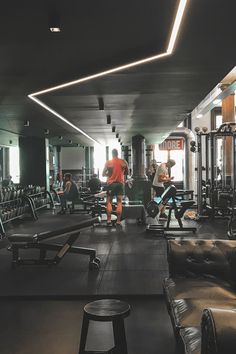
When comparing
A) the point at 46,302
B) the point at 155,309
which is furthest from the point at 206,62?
the point at 46,302

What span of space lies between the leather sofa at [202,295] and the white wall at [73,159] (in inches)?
609

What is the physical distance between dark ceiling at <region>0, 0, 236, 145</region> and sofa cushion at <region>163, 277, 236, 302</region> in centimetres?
195

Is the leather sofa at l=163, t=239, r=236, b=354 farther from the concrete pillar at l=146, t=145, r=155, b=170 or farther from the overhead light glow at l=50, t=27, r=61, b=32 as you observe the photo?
the concrete pillar at l=146, t=145, r=155, b=170

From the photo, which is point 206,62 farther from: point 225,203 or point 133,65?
point 225,203

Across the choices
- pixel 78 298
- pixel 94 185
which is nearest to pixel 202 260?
pixel 78 298

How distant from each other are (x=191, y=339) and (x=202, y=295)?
2.07 feet

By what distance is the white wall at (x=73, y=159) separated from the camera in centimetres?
1831

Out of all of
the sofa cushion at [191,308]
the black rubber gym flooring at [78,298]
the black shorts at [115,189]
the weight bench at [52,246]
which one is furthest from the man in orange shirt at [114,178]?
→ the sofa cushion at [191,308]

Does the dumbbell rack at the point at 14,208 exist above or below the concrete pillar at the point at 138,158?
below

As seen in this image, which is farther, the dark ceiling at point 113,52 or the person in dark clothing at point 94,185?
the person in dark clothing at point 94,185

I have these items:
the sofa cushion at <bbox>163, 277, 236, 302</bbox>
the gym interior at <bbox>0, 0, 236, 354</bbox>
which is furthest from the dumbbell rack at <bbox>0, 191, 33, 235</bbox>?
the sofa cushion at <bbox>163, 277, 236, 302</bbox>

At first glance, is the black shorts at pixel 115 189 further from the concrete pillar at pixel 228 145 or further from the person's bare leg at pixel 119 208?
the concrete pillar at pixel 228 145

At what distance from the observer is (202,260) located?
2910 mm

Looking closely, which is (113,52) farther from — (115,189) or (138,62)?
(115,189)
